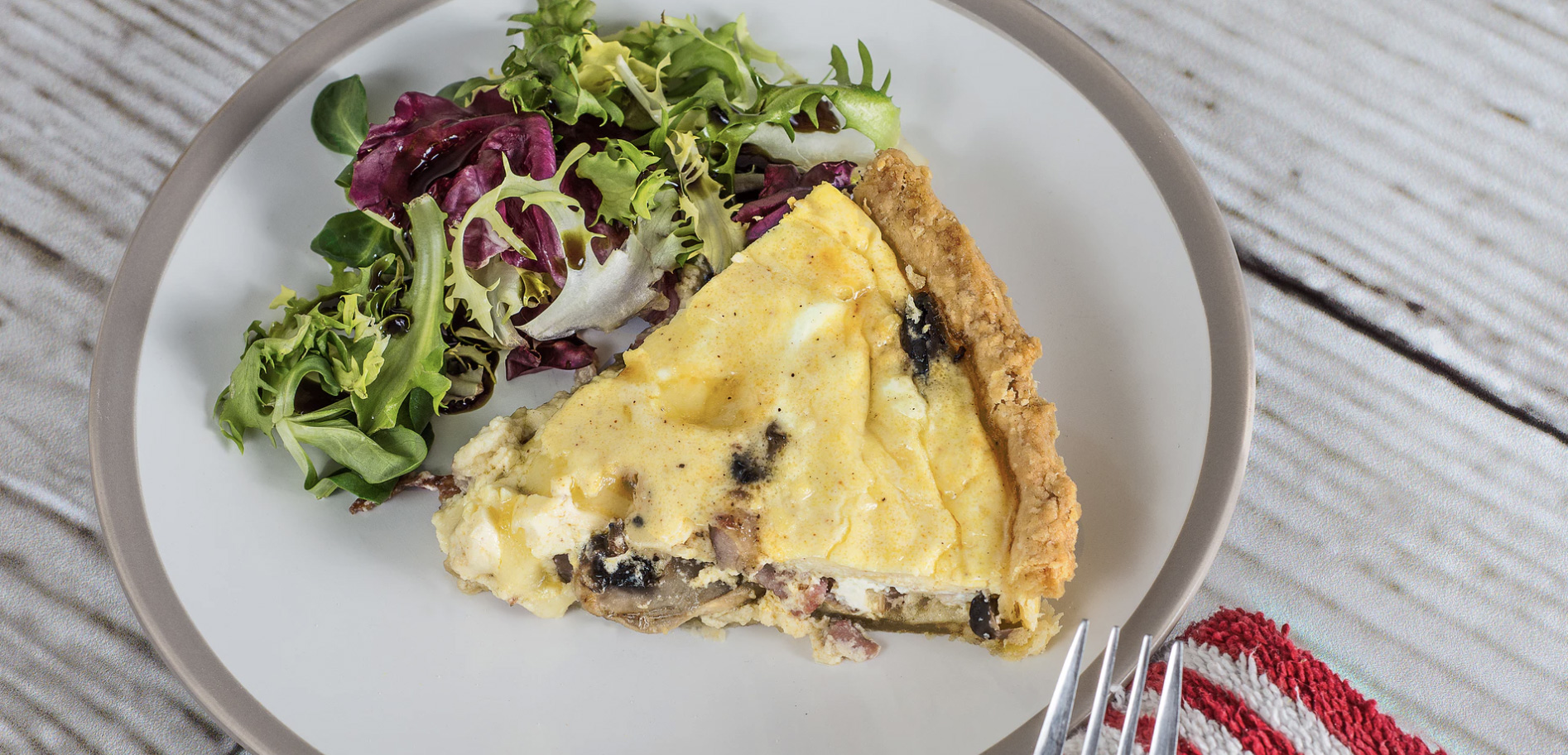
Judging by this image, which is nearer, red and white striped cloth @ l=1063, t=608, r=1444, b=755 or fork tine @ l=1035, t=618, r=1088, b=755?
fork tine @ l=1035, t=618, r=1088, b=755

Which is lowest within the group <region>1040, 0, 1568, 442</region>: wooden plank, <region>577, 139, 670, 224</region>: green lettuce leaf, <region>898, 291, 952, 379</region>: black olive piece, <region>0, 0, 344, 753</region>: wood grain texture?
<region>0, 0, 344, 753</region>: wood grain texture

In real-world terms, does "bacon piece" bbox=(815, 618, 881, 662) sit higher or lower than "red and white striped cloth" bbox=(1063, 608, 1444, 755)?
lower

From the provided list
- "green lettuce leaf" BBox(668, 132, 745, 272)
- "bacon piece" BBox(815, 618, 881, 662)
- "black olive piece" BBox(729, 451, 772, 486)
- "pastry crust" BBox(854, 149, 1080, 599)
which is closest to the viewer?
"pastry crust" BBox(854, 149, 1080, 599)

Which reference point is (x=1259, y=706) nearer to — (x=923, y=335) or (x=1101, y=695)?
(x=1101, y=695)

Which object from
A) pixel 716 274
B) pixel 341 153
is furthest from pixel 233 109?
pixel 716 274

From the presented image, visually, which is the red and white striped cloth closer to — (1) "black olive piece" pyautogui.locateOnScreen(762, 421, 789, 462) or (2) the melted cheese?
(2) the melted cheese

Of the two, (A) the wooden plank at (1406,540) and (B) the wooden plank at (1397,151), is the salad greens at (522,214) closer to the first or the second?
(B) the wooden plank at (1397,151)

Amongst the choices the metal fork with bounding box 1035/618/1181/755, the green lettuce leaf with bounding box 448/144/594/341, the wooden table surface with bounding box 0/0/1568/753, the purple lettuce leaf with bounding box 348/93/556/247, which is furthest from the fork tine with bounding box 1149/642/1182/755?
the purple lettuce leaf with bounding box 348/93/556/247

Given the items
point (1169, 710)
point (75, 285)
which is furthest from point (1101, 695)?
point (75, 285)
